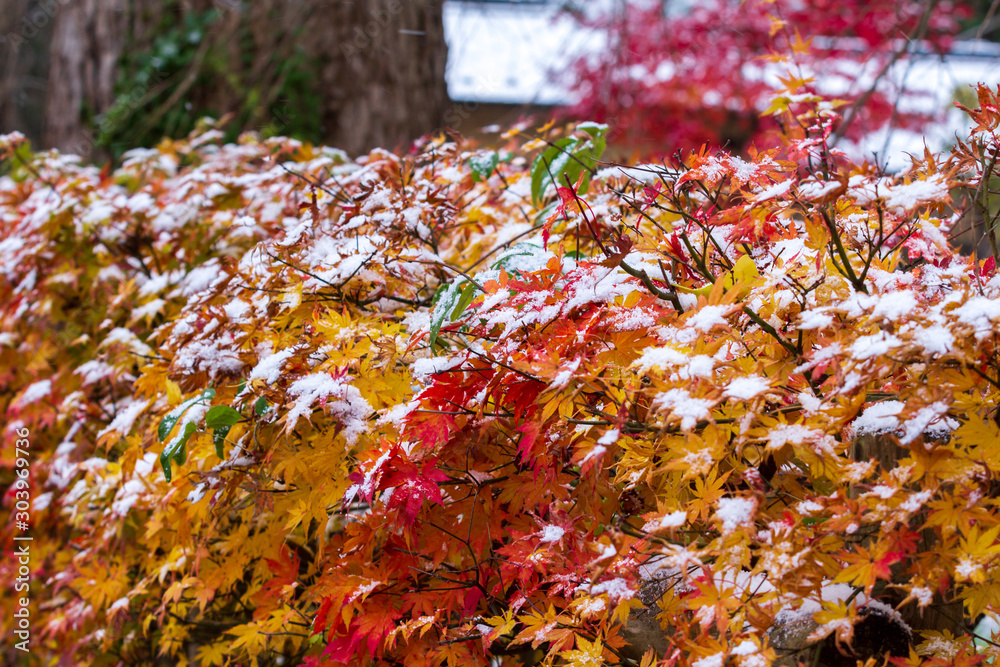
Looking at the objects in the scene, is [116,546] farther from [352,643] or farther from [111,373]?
A: [352,643]

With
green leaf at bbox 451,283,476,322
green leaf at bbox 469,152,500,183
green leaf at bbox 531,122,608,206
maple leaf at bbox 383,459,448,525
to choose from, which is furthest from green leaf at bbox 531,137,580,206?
maple leaf at bbox 383,459,448,525

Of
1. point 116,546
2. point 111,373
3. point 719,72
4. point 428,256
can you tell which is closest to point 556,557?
point 428,256

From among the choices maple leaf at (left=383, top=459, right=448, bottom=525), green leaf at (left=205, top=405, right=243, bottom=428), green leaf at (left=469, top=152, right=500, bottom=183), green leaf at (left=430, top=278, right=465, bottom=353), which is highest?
green leaf at (left=469, top=152, right=500, bottom=183)

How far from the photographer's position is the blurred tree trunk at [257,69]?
474 cm

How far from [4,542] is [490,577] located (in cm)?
288

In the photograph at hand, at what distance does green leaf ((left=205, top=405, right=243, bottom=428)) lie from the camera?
1508 mm

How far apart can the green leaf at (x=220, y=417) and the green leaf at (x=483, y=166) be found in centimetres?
106

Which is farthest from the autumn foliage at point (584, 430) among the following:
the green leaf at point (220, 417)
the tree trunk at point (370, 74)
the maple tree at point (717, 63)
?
the maple tree at point (717, 63)

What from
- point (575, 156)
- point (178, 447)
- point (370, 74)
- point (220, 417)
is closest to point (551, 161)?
point (575, 156)

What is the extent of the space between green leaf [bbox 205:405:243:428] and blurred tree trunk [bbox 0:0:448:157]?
3.48 metres

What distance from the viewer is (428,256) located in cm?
172

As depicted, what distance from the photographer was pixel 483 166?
87.7 inches

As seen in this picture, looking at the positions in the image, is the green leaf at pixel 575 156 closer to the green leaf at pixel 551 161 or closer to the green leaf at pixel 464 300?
the green leaf at pixel 551 161

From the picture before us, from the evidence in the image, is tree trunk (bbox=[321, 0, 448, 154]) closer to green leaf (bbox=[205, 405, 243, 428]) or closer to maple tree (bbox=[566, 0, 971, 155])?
maple tree (bbox=[566, 0, 971, 155])
